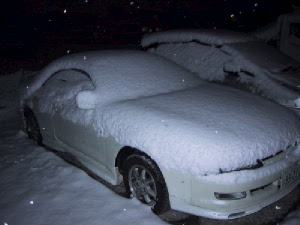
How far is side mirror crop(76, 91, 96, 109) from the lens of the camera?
10.3ft

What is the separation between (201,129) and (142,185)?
87cm

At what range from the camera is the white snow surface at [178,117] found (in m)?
2.41

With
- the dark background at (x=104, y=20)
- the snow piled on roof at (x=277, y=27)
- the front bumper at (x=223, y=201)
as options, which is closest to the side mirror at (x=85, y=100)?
the front bumper at (x=223, y=201)

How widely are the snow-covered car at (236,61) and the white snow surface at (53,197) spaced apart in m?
2.78

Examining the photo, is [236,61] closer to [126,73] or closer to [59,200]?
[126,73]

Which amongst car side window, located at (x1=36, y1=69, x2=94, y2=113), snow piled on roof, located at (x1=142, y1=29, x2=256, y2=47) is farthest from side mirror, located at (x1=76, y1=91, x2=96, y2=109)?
snow piled on roof, located at (x1=142, y1=29, x2=256, y2=47)

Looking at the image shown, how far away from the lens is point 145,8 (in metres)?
19.7

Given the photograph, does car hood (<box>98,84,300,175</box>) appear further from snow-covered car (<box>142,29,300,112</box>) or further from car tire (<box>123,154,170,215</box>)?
snow-covered car (<box>142,29,300,112</box>)

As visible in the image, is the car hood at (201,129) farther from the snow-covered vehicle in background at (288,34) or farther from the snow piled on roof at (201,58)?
the snow-covered vehicle in background at (288,34)

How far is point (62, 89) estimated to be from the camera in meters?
3.89

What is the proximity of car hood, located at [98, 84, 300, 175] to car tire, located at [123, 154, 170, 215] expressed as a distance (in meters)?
0.15

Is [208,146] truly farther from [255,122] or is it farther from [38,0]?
[38,0]

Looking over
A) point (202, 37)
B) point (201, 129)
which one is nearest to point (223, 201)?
point (201, 129)

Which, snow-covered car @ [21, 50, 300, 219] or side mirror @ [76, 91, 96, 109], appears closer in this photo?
snow-covered car @ [21, 50, 300, 219]
